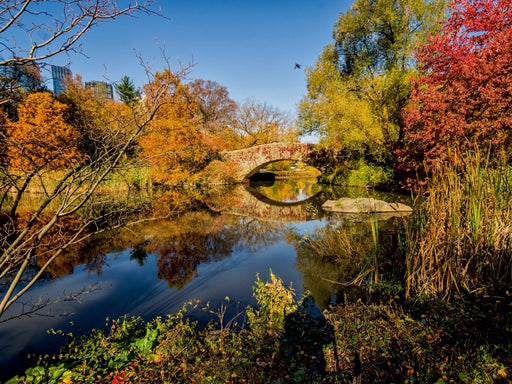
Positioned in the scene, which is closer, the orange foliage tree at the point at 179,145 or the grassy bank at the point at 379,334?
the grassy bank at the point at 379,334

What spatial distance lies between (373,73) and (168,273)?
53.5ft

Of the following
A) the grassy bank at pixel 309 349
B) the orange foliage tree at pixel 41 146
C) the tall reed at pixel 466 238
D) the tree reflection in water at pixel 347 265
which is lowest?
the tree reflection in water at pixel 347 265

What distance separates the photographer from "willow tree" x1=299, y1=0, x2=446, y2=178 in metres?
13.8

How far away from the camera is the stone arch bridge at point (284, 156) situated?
22.1 meters

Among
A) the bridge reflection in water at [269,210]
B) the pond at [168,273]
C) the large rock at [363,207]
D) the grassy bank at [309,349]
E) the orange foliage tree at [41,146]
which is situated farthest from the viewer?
the bridge reflection in water at [269,210]

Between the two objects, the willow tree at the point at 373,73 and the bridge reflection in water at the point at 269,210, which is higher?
the willow tree at the point at 373,73

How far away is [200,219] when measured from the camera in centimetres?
1032

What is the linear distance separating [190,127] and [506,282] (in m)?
17.9

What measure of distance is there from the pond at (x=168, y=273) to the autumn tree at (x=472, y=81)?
3.55m

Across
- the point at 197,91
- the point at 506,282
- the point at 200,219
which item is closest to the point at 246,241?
the point at 200,219

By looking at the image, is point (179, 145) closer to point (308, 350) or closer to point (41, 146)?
point (41, 146)

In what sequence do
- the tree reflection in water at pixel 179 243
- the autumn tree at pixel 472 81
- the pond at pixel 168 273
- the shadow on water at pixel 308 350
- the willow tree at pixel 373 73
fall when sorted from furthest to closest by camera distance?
1. the willow tree at pixel 373 73
2. the autumn tree at pixel 472 81
3. the tree reflection in water at pixel 179 243
4. the pond at pixel 168 273
5. the shadow on water at pixel 308 350

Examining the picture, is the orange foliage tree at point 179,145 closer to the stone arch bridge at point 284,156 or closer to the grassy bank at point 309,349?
the stone arch bridge at point 284,156

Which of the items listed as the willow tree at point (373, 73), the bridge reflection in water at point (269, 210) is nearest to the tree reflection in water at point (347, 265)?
the bridge reflection in water at point (269, 210)
